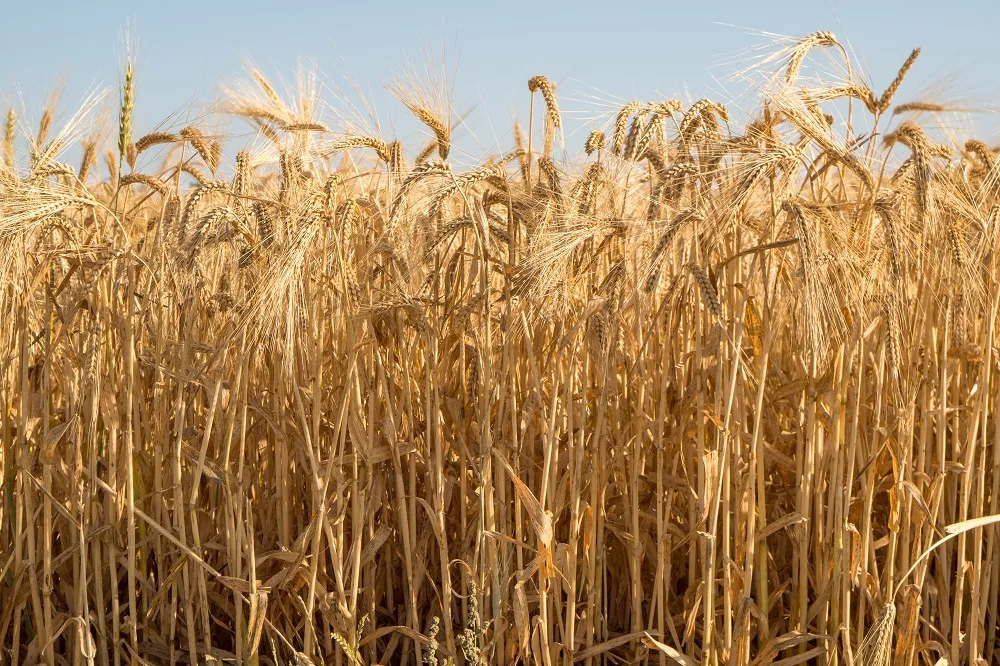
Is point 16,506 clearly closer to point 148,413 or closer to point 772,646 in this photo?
point 148,413

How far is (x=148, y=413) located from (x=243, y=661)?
0.83 metres

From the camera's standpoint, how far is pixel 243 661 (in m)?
2.69

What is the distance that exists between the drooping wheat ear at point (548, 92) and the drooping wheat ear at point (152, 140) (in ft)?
3.66

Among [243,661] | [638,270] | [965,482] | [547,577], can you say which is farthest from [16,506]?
[965,482]

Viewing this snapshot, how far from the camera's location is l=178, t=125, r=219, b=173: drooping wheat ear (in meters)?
2.94

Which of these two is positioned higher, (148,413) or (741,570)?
(148,413)

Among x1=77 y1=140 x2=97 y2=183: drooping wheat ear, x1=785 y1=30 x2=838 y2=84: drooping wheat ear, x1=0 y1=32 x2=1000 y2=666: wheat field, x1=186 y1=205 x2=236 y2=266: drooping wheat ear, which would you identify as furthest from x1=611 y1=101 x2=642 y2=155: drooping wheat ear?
x1=77 y1=140 x2=97 y2=183: drooping wheat ear

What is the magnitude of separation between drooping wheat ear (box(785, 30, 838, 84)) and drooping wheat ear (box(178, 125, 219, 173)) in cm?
175

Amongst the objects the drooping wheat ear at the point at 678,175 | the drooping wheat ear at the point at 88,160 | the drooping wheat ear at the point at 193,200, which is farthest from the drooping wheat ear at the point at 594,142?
the drooping wheat ear at the point at 88,160

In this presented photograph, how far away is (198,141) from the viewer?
294cm

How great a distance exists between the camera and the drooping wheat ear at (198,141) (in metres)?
2.94

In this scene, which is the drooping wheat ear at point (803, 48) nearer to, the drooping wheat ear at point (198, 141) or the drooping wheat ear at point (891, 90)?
the drooping wheat ear at point (891, 90)

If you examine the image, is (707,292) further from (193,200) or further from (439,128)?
(193,200)

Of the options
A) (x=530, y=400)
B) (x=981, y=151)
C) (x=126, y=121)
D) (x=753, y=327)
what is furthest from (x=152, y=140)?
(x=981, y=151)
